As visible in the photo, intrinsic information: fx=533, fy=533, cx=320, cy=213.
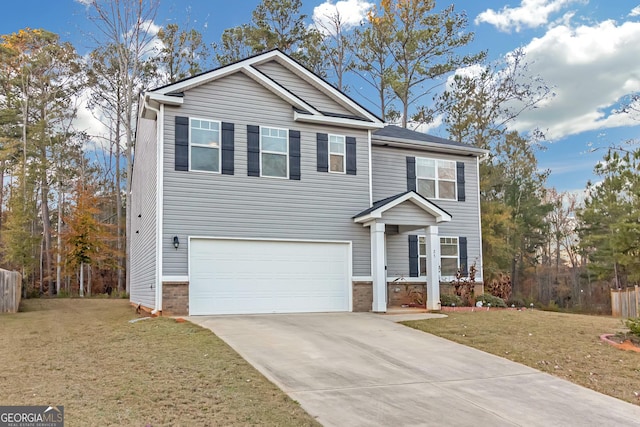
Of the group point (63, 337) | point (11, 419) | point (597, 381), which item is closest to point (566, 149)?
point (597, 381)

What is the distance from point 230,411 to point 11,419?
2029 mm

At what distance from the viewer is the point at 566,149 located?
1203 inches

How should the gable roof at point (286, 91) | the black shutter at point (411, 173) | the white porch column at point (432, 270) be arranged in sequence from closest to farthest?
the gable roof at point (286, 91)
the white porch column at point (432, 270)
the black shutter at point (411, 173)

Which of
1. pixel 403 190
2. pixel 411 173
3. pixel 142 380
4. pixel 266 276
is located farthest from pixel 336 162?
pixel 142 380

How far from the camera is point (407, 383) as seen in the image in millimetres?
7043

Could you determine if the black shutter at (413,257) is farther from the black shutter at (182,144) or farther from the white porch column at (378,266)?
the black shutter at (182,144)

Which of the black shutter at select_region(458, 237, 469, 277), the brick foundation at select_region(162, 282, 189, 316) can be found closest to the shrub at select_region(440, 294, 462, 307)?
the black shutter at select_region(458, 237, 469, 277)

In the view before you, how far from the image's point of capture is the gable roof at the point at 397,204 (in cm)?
1398

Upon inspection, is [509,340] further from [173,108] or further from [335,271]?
[173,108]

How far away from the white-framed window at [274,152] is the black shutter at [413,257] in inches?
190

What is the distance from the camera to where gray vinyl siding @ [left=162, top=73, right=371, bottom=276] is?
12.9m

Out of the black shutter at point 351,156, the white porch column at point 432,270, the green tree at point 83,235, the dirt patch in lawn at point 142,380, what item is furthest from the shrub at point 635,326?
the green tree at point 83,235

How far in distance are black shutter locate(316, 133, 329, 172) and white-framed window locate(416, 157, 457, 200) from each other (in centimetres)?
379

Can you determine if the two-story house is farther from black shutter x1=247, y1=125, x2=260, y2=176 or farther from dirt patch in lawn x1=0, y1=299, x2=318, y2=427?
dirt patch in lawn x1=0, y1=299, x2=318, y2=427
